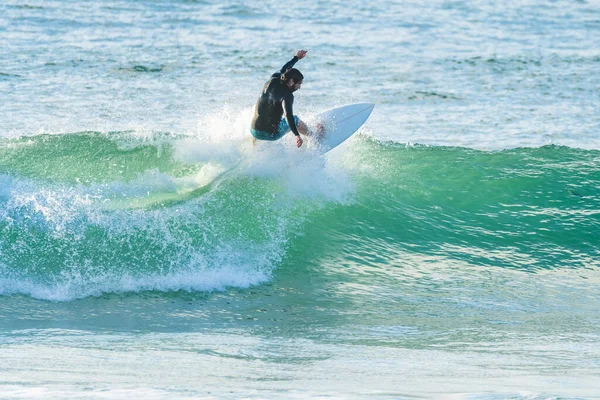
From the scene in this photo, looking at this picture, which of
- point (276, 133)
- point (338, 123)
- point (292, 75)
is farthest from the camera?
point (338, 123)

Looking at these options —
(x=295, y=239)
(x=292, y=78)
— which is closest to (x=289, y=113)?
(x=292, y=78)

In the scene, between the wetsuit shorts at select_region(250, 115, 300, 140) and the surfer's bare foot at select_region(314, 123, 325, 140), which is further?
the surfer's bare foot at select_region(314, 123, 325, 140)

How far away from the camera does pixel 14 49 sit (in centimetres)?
2289

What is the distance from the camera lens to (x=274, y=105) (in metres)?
11.4

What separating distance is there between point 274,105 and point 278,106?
0.05m

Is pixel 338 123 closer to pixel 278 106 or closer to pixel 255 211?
pixel 278 106

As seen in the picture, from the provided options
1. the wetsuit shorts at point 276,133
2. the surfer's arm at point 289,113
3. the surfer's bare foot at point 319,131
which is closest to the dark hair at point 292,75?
the surfer's arm at point 289,113

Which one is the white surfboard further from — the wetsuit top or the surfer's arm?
the surfer's arm

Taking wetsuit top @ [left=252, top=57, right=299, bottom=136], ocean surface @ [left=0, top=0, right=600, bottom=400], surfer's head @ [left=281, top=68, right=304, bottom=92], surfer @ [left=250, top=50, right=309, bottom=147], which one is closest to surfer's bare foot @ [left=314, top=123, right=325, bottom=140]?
ocean surface @ [left=0, top=0, right=600, bottom=400]

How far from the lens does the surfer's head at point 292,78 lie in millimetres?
11086

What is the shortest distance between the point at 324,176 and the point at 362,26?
50.0 ft

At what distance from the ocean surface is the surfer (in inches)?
24.4

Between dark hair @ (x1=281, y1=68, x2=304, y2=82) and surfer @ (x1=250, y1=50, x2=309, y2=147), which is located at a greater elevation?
dark hair @ (x1=281, y1=68, x2=304, y2=82)

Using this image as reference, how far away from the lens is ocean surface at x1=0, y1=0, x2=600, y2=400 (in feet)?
25.3
